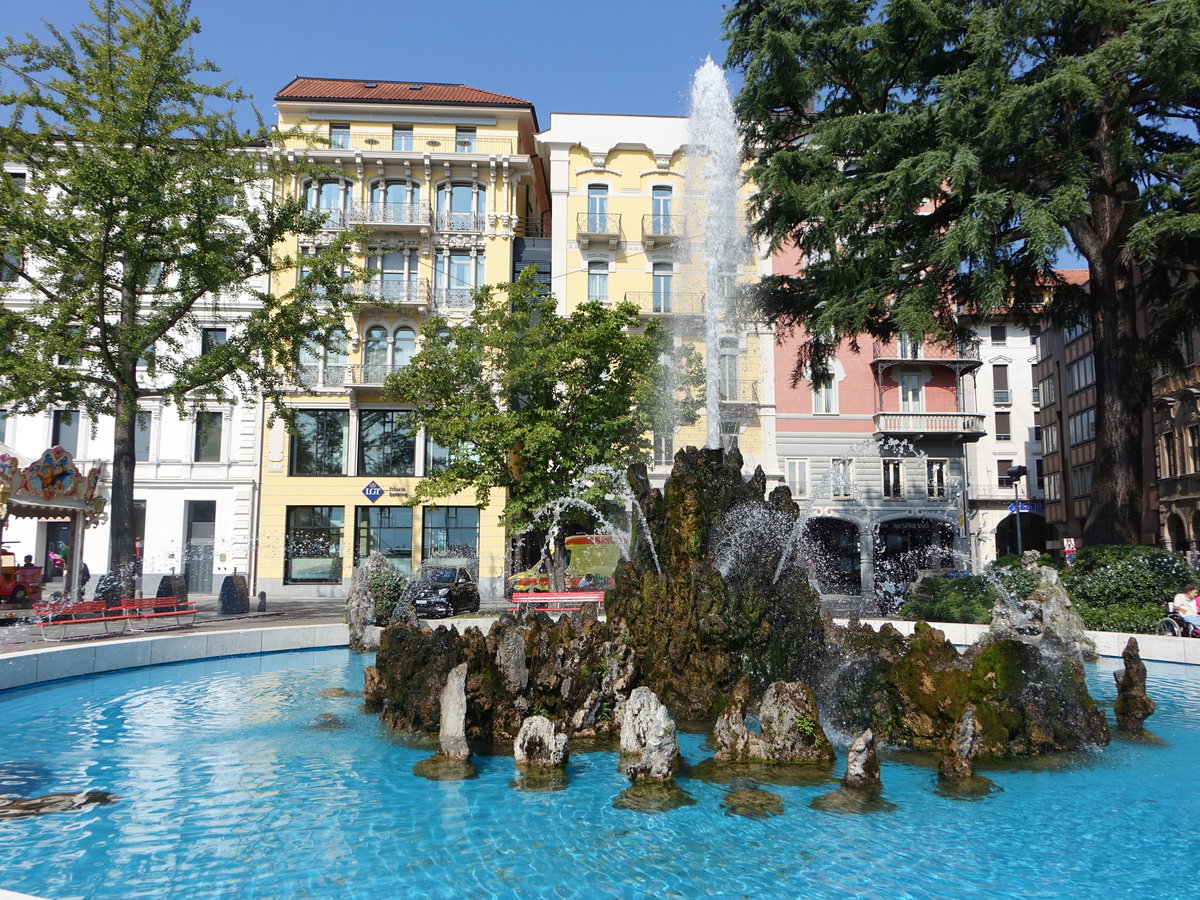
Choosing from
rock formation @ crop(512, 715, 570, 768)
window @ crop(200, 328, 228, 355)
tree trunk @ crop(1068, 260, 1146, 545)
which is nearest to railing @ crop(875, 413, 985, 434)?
tree trunk @ crop(1068, 260, 1146, 545)

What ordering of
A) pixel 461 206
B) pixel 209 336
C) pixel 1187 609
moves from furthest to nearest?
pixel 461 206
pixel 209 336
pixel 1187 609

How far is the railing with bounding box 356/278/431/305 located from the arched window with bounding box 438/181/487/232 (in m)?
2.87

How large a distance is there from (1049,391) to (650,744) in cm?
5142

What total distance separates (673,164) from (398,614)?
2744 cm

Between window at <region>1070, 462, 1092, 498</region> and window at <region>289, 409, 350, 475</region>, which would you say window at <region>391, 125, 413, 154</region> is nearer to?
window at <region>289, 409, 350, 475</region>

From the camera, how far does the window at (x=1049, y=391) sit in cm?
5003

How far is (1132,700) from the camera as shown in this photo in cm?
953

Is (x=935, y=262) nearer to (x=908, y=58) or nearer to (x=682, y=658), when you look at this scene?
(x=908, y=58)

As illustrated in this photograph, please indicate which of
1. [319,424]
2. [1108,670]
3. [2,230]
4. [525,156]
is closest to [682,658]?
[1108,670]

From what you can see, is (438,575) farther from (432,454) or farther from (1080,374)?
(1080,374)

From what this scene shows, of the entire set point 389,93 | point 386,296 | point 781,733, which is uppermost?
point 389,93

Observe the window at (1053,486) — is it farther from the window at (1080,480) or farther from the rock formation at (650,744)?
the rock formation at (650,744)

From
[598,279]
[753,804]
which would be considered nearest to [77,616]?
[753,804]

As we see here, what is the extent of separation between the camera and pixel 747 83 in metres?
21.3
